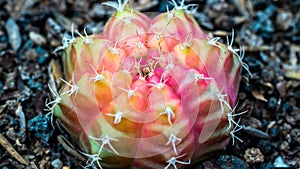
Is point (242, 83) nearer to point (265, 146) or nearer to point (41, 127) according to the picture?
point (265, 146)

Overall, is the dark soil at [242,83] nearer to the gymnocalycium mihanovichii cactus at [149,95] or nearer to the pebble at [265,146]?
the pebble at [265,146]

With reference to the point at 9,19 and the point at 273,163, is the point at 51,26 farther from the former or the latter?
the point at 273,163

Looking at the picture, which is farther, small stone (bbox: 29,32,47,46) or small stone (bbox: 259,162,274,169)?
small stone (bbox: 29,32,47,46)

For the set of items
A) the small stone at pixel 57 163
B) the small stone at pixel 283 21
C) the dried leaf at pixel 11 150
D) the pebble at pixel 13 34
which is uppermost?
the pebble at pixel 13 34

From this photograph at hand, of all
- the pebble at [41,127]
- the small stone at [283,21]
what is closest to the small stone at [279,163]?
the small stone at [283,21]

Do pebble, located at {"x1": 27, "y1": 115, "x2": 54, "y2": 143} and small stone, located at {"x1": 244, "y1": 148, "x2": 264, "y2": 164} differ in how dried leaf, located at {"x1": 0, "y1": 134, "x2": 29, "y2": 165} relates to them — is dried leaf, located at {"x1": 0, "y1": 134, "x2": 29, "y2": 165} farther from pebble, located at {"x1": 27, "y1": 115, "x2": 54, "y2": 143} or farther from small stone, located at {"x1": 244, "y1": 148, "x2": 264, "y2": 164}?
small stone, located at {"x1": 244, "y1": 148, "x2": 264, "y2": 164}

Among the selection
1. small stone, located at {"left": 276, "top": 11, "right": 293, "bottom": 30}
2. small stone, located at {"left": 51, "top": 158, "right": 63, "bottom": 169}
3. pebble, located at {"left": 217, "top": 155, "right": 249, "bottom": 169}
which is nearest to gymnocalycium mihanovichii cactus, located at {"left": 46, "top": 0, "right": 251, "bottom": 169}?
pebble, located at {"left": 217, "top": 155, "right": 249, "bottom": 169}

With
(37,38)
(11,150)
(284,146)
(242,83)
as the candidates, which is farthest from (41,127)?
(284,146)

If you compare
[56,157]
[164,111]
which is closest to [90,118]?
[164,111]
